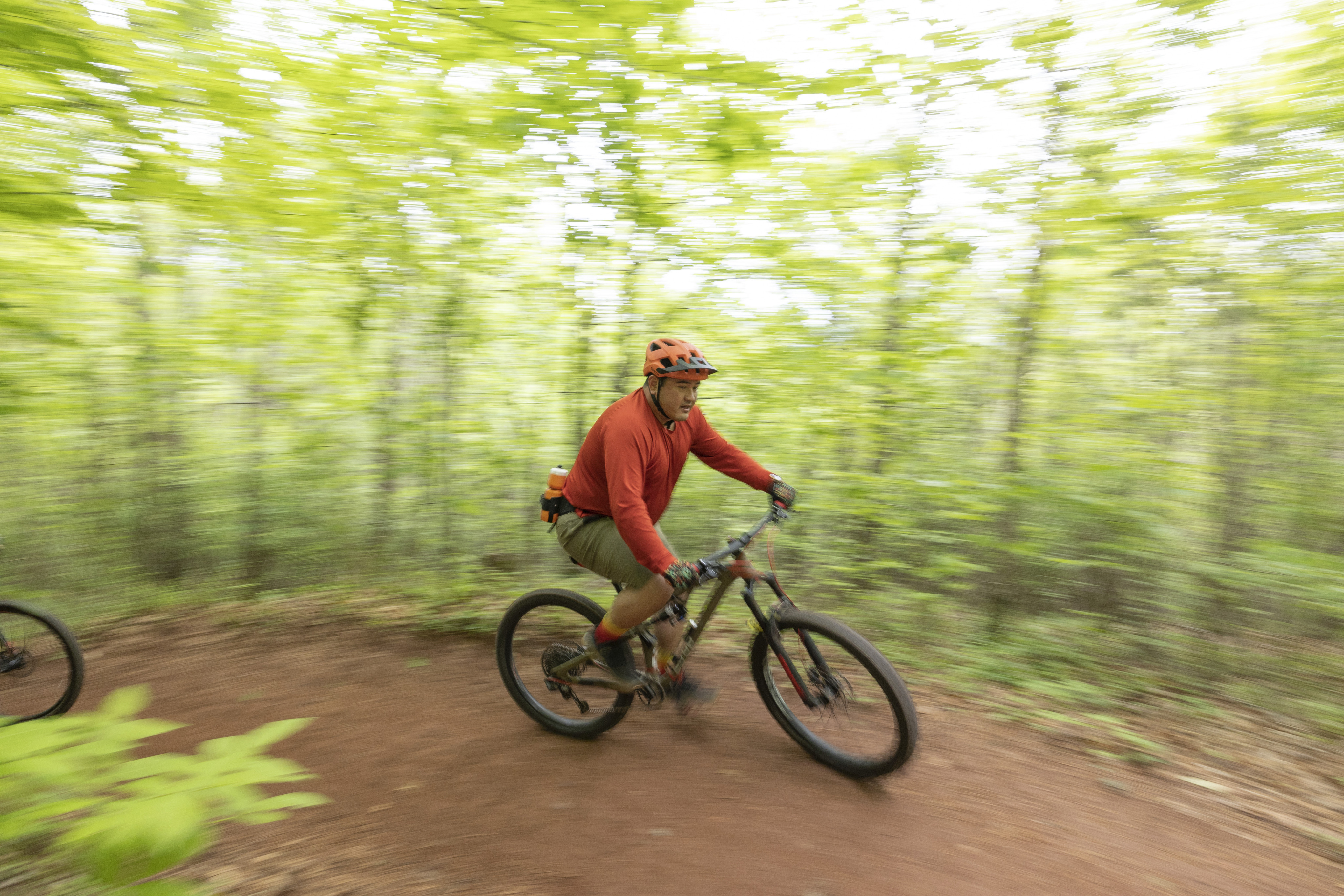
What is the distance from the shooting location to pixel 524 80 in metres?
5.29

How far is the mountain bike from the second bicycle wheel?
8.75 feet

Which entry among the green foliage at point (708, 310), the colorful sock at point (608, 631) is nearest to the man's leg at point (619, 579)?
the colorful sock at point (608, 631)

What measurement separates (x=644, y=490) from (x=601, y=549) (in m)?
0.38

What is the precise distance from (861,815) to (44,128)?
5.92 metres

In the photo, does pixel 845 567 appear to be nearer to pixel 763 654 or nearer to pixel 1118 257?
pixel 763 654

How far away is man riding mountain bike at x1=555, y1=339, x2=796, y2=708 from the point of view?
116 inches

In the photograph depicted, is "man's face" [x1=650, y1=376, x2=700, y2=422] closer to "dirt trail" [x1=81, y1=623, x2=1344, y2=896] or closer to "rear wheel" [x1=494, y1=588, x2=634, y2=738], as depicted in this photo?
"rear wheel" [x1=494, y1=588, x2=634, y2=738]

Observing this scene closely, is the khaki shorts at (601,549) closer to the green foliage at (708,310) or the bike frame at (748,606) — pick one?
the bike frame at (748,606)

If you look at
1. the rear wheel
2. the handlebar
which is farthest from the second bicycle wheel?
the handlebar

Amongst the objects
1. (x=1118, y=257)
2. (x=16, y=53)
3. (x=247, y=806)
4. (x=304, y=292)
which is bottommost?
(x=247, y=806)

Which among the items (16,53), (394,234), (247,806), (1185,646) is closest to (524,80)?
(394,234)

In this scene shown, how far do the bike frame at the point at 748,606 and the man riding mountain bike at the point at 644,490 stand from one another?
0.05m

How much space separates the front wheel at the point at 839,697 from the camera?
2.90 metres

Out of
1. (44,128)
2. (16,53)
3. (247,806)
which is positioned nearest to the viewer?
(247,806)
